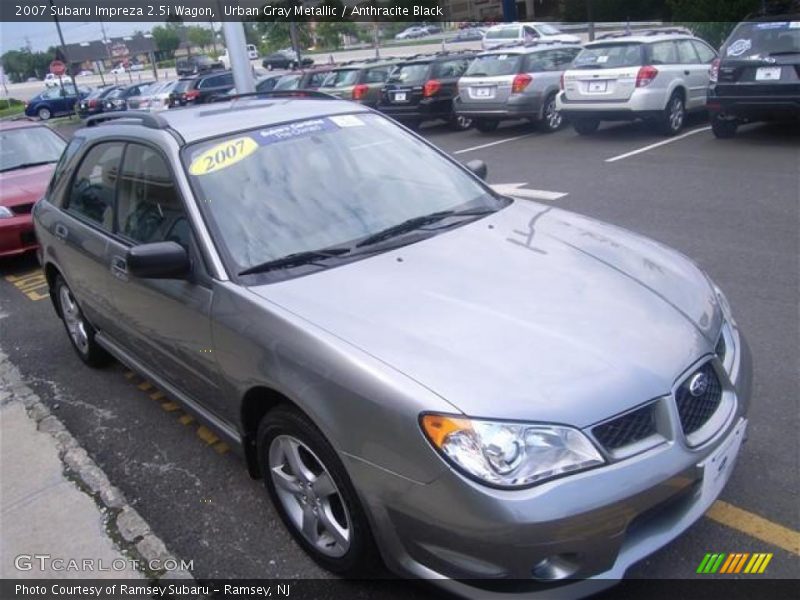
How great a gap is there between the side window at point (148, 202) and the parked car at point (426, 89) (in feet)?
38.4

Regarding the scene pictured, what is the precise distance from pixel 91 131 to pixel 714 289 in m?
3.81

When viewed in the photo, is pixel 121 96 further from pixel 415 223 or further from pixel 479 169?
pixel 415 223

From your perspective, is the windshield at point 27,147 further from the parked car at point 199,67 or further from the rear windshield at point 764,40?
the parked car at point 199,67

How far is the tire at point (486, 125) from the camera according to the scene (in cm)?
1398

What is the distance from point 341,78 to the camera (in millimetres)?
17500

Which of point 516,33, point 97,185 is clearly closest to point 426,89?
point 97,185

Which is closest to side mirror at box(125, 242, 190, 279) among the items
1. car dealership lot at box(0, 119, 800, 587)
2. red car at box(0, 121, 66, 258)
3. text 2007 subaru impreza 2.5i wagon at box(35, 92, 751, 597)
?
text 2007 subaru impreza 2.5i wagon at box(35, 92, 751, 597)

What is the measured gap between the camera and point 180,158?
3309 millimetres

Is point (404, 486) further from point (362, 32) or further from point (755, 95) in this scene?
point (362, 32)

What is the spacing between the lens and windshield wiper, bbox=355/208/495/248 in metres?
3.16

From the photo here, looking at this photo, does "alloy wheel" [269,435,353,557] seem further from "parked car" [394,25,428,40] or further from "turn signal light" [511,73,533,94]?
"parked car" [394,25,428,40]

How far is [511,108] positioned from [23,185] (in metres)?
8.28

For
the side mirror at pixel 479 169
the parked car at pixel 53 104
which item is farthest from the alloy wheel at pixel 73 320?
the parked car at pixel 53 104

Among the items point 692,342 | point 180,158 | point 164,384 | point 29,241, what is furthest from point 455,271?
point 29,241
